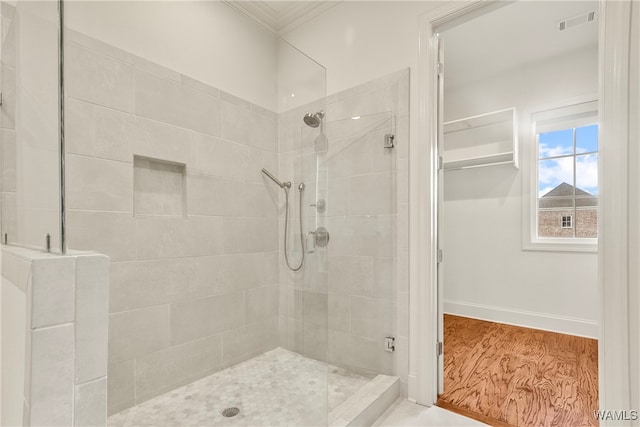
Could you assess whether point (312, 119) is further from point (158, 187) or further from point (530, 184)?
point (530, 184)

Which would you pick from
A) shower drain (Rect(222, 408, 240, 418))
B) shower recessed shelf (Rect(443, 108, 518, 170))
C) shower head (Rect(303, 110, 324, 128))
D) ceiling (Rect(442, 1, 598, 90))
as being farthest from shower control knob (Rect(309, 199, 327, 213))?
shower recessed shelf (Rect(443, 108, 518, 170))

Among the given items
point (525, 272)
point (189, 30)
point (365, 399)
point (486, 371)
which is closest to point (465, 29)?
point (189, 30)

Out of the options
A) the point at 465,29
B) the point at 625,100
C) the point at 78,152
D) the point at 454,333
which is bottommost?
the point at 454,333

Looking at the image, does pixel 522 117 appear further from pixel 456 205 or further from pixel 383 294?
pixel 383 294

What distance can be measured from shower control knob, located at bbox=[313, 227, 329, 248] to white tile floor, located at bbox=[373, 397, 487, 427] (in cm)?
98

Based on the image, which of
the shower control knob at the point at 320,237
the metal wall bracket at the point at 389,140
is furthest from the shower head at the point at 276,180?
the metal wall bracket at the point at 389,140

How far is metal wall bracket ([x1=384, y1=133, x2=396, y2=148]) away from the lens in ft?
6.25

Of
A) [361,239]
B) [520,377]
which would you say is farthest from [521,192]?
[361,239]

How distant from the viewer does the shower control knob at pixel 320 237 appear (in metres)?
1.85

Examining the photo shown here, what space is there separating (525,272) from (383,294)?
212 centimetres

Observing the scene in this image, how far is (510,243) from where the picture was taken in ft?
10.6

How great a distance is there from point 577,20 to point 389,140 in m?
2.04

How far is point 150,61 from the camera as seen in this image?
170cm

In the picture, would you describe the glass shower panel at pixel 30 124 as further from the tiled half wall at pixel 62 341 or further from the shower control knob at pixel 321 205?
the shower control knob at pixel 321 205
